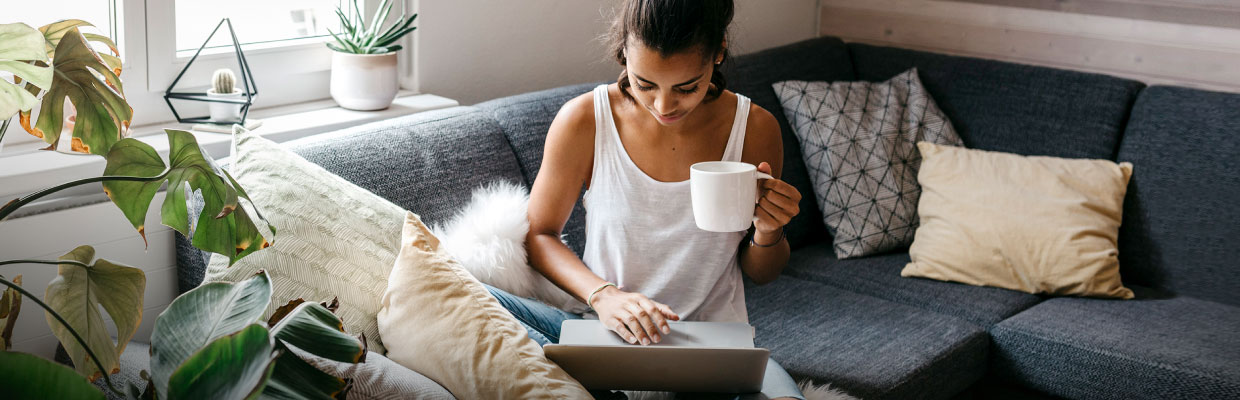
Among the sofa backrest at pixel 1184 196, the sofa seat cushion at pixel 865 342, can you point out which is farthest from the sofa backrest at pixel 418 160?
the sofa backrest at pixel 1184 196

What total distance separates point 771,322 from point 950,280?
1.75ft

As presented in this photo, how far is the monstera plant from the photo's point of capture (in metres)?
0.72

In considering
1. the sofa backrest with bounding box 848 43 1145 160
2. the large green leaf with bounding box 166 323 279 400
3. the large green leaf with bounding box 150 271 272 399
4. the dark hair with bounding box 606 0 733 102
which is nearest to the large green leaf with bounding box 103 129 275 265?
the large green leaf with bounding box 150 271 272 399

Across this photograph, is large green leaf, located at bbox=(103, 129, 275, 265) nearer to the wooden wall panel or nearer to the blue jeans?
the blue jeans

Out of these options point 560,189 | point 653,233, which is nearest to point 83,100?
point 560,189

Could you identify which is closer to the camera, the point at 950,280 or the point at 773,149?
the point at 773,149

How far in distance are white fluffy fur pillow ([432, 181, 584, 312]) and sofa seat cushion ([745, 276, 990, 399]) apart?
0.50 metres

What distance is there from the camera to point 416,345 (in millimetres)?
1188

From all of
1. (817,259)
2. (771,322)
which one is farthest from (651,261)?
(817,259)

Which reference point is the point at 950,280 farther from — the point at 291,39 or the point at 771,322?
the point at 291,39

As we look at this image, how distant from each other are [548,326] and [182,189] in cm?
62

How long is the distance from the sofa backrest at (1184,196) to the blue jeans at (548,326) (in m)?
1.35

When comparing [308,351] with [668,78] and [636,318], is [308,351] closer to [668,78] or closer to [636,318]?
[636,318]

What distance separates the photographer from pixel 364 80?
6.69 ft
